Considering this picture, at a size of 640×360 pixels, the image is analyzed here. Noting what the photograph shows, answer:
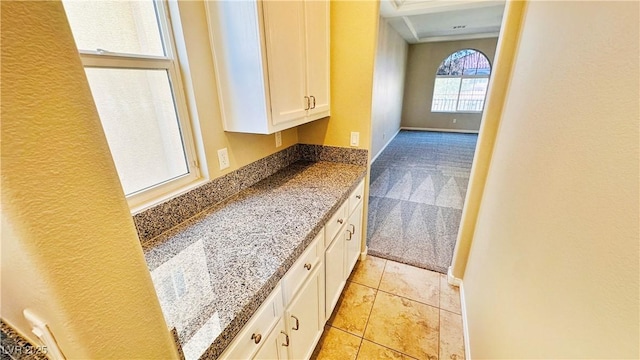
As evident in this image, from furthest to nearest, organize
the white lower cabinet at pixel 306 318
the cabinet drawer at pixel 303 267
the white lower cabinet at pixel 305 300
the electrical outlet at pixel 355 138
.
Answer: the electrical outlet at pixel 355 138, the white lower cabinet at pixel 306 318, the cabinet drawer at pixel 303 267, the white lower cabinet at pixel 305 300

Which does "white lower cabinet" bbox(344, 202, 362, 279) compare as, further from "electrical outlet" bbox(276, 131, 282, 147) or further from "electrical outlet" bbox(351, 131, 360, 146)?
"electrical outlet" bbox(276, 131, 282, 147)

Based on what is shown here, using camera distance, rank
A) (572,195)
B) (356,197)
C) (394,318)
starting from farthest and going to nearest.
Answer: (356,197), (394,318), (572,195)

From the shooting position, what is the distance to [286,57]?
1.37 meters

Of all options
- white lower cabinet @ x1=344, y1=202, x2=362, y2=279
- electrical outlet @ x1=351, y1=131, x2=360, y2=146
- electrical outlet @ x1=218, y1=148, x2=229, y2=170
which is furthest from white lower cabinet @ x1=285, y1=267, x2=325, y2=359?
electrical outlet @ x1=351, y1=131, x2=360, y2=146

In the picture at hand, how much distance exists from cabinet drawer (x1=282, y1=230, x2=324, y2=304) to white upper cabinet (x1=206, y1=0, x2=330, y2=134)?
24.7 inches

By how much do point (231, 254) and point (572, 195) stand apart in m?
1.10

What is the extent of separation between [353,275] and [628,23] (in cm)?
203

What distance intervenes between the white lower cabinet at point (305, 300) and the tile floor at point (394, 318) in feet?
0.64

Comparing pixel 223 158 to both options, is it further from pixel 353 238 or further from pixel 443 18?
pixel 443 18

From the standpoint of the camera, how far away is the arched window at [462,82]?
286 inches

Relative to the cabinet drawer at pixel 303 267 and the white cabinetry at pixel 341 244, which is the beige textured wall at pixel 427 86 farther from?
the cabinet drawer at pixel 303 267

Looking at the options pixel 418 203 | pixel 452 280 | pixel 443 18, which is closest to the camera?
pixel 452 280

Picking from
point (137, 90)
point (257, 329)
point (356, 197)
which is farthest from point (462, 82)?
point (257, 329)

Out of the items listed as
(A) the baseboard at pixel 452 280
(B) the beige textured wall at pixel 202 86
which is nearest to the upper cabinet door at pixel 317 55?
(B) the beige textured wall at pixel 202 86
